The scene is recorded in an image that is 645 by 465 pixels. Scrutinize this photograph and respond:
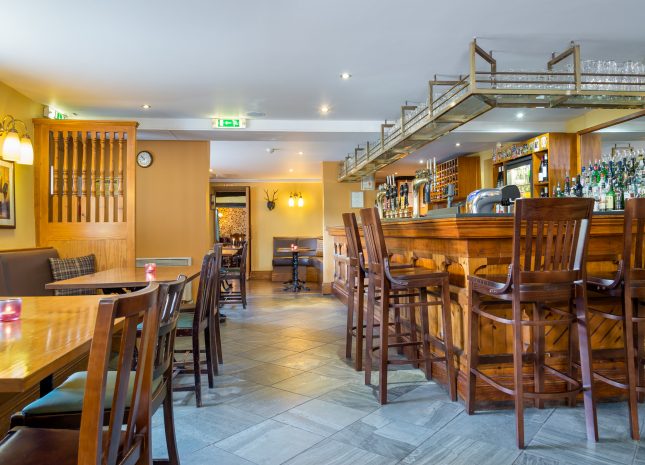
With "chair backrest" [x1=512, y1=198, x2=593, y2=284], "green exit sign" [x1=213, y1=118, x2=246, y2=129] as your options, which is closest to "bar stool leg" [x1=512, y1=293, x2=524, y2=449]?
"chair backrest" [x1=512, y1=198, x2=593, y2=284]

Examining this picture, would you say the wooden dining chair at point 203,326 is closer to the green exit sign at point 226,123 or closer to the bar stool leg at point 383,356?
the bar stool leg at point 383,356

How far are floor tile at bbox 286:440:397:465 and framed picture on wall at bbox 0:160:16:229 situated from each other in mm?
3874

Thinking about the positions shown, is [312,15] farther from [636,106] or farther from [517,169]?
[517,169]

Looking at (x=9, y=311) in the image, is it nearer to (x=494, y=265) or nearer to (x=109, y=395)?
(x=109, y=395)

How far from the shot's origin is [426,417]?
2.49 metres

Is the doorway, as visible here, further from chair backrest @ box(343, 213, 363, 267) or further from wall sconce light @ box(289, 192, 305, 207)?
chair backrest @ box(343, 213, 363, 267)

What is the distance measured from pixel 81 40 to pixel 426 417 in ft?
12.2

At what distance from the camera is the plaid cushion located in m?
4.40

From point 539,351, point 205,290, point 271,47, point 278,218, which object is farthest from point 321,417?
point 278,218

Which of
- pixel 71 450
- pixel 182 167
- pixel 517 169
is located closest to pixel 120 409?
pixel 71 450

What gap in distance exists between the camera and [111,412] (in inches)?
41.4

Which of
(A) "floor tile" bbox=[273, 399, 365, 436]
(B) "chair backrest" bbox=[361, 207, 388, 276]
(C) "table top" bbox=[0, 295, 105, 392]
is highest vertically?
(B) "chair backrest" bbox=[361, 207, 388, 276]

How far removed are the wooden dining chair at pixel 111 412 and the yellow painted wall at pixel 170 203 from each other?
5267 millimetres

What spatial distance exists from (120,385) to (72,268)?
420 cm
